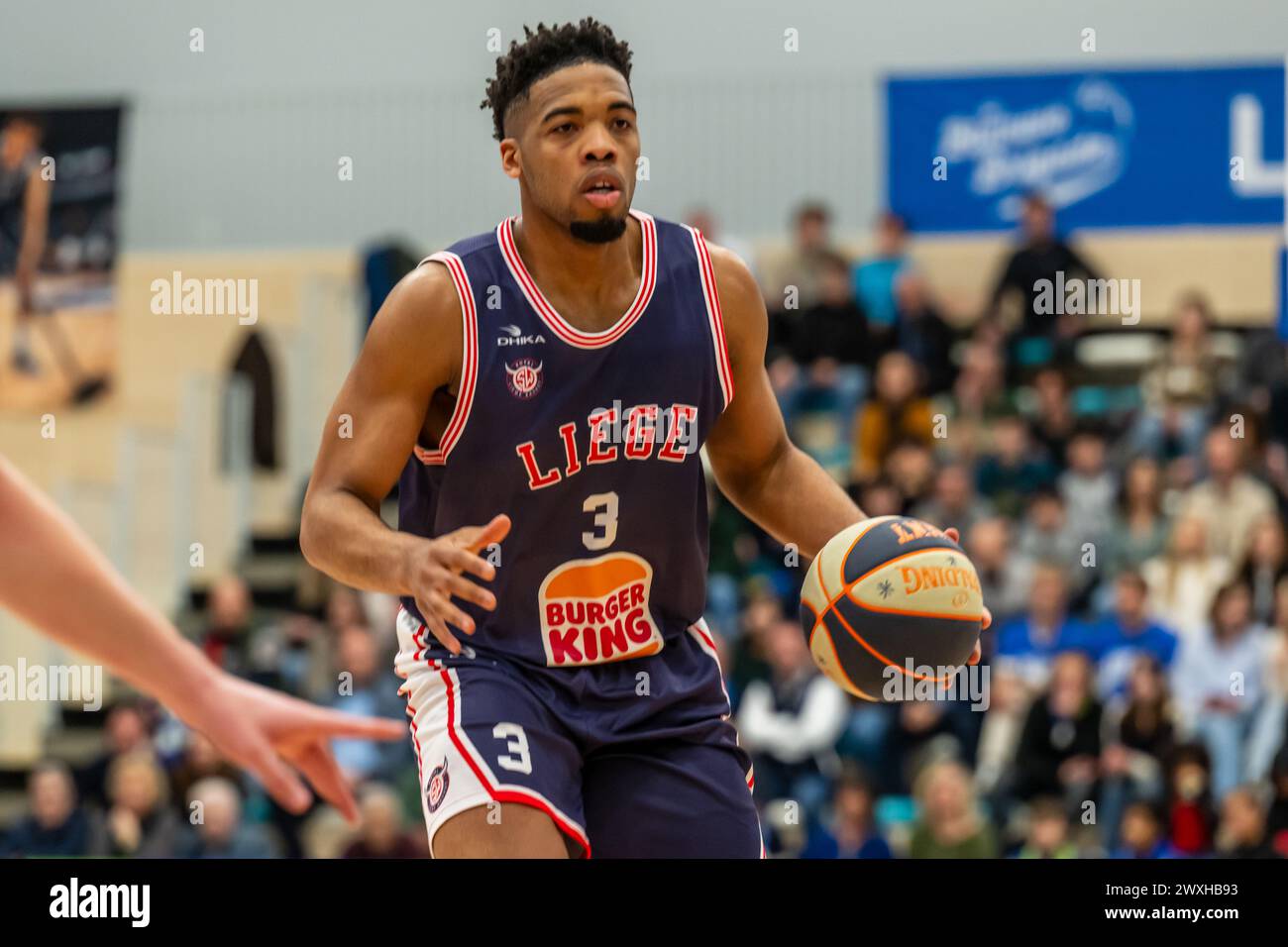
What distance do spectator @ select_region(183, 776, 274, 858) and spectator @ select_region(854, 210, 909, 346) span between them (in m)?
5.14

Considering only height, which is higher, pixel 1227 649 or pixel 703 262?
pixel 703 262

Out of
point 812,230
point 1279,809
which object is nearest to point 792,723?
point 1279,809

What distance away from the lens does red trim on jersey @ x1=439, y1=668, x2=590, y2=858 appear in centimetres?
407

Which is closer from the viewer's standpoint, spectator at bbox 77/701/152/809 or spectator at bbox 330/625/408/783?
spectator at bbox 330/625/408/783

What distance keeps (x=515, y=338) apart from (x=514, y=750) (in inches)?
38.3

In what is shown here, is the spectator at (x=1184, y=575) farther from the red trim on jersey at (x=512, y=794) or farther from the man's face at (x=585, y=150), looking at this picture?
the red trim on jersey at (x=512, y=794)

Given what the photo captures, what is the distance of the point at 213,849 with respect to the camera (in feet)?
32.0

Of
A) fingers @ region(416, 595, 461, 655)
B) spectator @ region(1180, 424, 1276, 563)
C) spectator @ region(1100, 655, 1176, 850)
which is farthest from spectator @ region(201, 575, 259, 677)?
fingers @ region(416, 595, 461, 655)

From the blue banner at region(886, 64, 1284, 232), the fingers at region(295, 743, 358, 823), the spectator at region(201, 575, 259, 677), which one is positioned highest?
the blue banner at region(886, 64, 1284, 232)

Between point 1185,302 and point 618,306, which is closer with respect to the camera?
point 618,306

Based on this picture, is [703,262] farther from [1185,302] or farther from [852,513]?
[1185,302]

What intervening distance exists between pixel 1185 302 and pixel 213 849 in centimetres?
658

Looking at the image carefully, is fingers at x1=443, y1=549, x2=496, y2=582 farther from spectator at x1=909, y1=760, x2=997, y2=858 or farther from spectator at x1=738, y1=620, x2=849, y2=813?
spectator at x1=738, y1=620, x2=849, y2=813
